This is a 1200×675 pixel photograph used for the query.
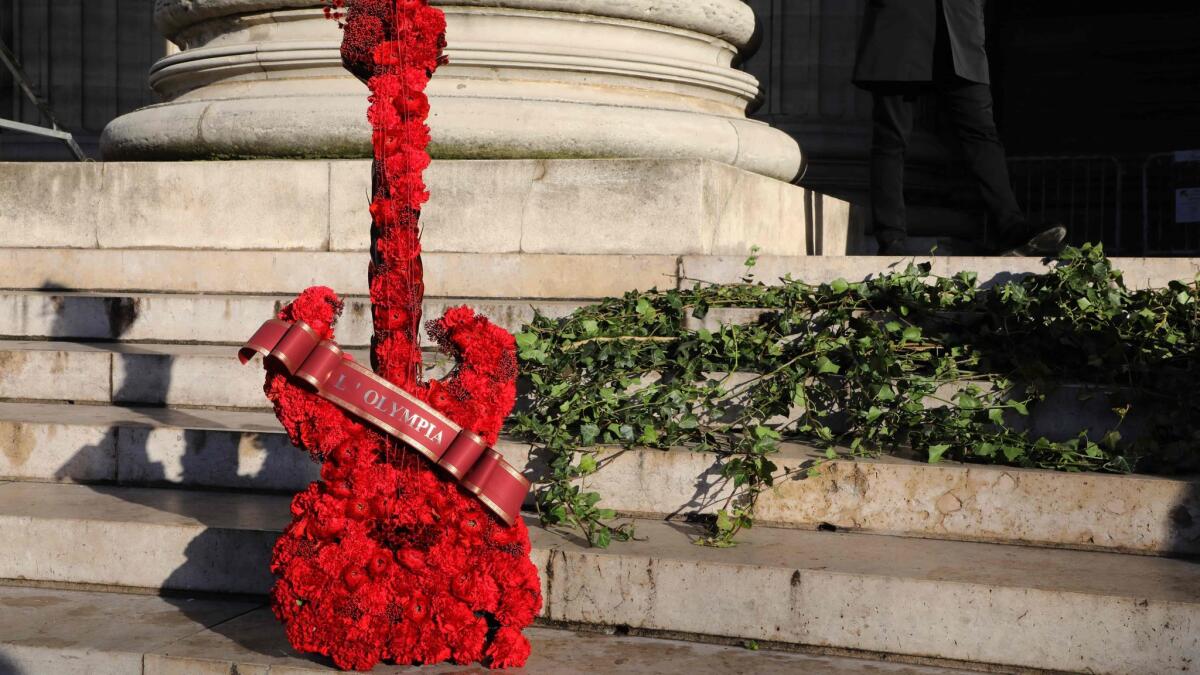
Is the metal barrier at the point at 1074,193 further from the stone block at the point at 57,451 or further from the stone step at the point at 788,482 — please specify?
the stone block at the point at 57,451

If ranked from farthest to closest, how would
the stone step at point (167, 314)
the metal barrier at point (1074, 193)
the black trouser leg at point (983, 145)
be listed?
the metal barrier at point (1074, 193)
the black trouser leg at point (983, 145)
the stone step at point (167, 314)

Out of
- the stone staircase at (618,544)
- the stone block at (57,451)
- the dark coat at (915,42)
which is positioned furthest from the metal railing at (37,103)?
the dark coat at (915,42)

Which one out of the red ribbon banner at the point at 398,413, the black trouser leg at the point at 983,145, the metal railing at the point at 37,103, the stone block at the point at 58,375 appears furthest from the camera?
the metal railing at the point at 37,103

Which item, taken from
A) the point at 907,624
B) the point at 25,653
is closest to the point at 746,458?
the point at 907,624

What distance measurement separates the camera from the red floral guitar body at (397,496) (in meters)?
3.78

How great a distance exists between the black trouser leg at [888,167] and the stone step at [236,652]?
4.25 meters

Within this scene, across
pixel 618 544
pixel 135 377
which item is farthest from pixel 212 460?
pixel 618 544

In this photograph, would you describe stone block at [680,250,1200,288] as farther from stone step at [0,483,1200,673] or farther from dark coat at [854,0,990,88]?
stone step at [0,483,1200,673]

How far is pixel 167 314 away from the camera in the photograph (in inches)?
262

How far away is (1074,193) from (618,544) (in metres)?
12.6

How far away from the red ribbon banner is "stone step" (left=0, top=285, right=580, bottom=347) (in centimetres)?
245

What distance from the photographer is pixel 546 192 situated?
22.9ft

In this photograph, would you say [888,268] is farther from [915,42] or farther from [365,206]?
[365,206]

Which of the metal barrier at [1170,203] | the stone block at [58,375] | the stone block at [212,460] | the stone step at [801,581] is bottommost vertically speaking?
the stone step at [801,581]
